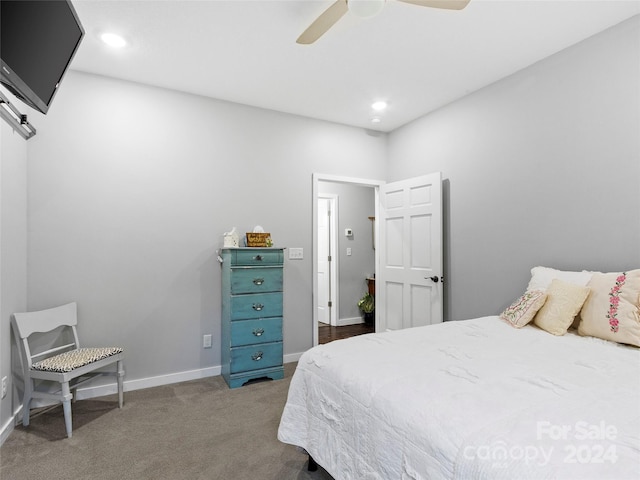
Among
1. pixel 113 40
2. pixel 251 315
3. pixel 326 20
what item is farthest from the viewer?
pixel 251 315

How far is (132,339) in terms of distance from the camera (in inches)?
116

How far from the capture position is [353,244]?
5.58m

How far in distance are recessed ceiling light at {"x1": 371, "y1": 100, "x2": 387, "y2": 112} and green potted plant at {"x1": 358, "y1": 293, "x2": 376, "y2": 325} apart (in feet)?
9.68

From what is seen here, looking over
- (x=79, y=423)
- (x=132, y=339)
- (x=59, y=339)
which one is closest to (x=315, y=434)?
(x=79, y=423)

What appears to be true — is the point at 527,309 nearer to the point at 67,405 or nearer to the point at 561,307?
the point at 561,307

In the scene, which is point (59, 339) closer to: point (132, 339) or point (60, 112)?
point (132, 339)

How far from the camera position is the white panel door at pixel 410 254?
3450mm

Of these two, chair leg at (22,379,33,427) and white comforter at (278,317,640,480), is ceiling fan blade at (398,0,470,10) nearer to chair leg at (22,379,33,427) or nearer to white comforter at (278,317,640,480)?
white comforter at (278,317,640,480)

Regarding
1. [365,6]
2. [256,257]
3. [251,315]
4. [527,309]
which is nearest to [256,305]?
[251,315]

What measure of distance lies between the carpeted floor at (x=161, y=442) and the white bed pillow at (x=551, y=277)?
185 cm

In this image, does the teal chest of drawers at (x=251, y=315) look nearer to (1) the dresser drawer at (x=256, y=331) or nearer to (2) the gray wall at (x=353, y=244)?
(1) the dresser drawer at (x=256, y=331)

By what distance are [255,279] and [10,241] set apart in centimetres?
170

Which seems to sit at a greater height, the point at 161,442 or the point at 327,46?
the point at 327,46

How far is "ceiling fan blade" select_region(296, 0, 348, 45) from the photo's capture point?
173 cm
